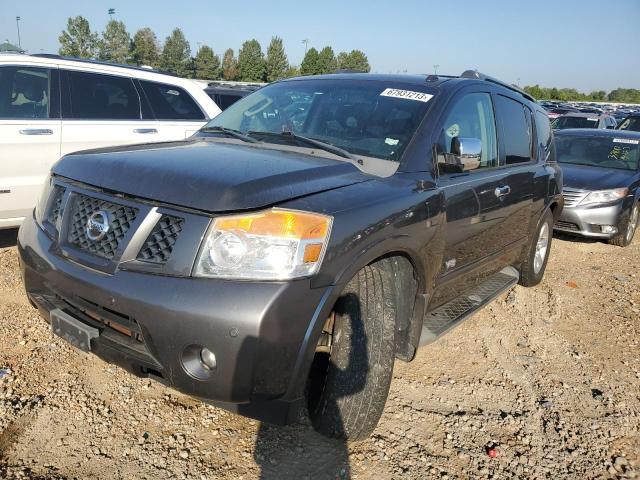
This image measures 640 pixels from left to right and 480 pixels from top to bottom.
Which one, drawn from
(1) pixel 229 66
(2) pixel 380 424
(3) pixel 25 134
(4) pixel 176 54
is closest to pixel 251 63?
(1) pixel 229 66

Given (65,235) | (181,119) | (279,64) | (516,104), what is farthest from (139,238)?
(279,64)

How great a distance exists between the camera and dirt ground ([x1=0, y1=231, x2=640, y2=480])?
2.52m

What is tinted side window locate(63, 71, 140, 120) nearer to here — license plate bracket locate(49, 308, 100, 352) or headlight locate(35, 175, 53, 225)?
headlight locate(35, 175, 53, 225)

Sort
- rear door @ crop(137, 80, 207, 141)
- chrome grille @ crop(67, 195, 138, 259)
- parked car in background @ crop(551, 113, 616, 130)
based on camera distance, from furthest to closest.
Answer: parked car in background @ crop(551, 113, 616, 130)
rear door @ crop(137, 80, 207, 141)
chrome grille @ crop(67, 195, 138, 259)

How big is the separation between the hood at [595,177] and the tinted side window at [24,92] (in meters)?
6.57

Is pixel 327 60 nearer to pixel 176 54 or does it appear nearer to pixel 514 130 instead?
pixel 176 54

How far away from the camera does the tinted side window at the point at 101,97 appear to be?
17.7 feet

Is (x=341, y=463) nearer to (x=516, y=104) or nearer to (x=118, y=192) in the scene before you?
(x=118, y=192)

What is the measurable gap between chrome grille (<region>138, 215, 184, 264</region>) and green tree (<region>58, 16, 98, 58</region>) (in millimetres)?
78475

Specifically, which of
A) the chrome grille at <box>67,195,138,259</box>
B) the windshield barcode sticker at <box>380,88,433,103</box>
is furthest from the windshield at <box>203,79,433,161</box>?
the chrome grille at <box>67,195,138,259</box>

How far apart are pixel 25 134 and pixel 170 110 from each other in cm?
163

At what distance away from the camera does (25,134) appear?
5.02 m

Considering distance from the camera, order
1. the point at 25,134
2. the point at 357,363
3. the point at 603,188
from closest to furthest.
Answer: the point at 357,363
the point at 25,134
the point at 603,188

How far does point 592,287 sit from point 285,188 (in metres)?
4.60
